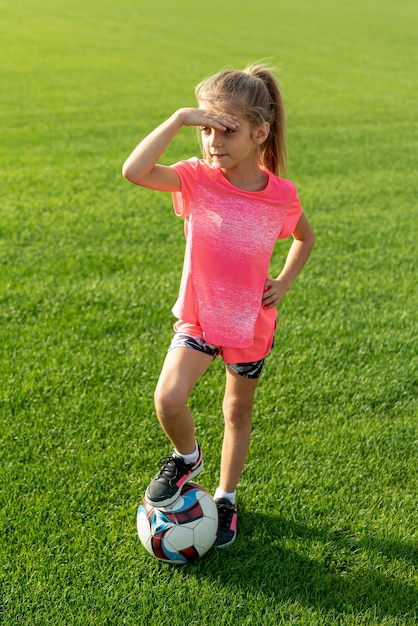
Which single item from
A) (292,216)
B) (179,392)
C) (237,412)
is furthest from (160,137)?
(237,412)

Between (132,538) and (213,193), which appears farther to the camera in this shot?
(132,538)

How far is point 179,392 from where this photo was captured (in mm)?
2764

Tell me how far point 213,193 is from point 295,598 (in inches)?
66.6

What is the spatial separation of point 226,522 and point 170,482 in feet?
1.32

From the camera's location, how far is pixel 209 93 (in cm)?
282

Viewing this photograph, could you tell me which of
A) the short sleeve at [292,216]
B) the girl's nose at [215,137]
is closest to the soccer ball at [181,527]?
the short sleeve at [292,216]

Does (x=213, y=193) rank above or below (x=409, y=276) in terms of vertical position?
above

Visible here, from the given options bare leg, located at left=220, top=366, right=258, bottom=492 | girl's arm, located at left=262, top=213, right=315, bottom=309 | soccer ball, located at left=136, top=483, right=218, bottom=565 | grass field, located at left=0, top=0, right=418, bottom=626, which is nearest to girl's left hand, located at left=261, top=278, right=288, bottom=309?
girl's arm, located at left=262, top=213, right=315, bottom=309

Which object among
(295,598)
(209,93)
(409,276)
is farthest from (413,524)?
(409,276)

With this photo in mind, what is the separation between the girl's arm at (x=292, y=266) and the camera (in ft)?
10.0

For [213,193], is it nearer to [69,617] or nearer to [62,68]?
[69,617]

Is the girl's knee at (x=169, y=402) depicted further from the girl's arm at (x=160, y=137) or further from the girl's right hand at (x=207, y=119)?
the girl's right hand at (x=207, y=119)

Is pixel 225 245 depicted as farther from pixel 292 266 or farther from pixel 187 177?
pixel 292 266

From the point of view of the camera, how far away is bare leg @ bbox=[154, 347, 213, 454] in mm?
Result: 2770
